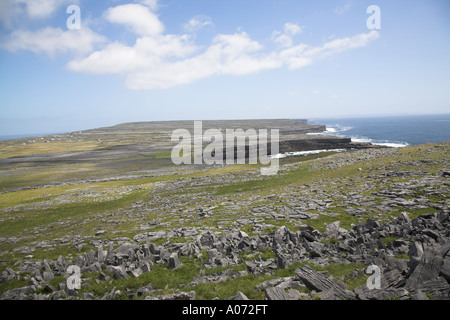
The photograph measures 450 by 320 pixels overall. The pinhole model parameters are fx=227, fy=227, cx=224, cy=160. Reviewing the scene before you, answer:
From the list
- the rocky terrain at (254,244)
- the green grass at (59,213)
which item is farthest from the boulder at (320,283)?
the green grass at (59,213)

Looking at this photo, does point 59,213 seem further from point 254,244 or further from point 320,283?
point 320,283

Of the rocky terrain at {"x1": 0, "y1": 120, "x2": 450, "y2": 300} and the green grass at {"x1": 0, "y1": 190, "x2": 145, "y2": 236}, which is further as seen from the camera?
the green grass at {"x1": 0, "y1": 190, "x2": 145, "y2": 236}

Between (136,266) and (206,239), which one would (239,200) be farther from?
(136,266)

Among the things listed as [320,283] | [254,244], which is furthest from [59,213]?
[320,283]

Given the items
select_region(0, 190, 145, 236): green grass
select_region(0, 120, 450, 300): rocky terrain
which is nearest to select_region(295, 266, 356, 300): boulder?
select_region(0, 120, 450, 300): rocky terrain

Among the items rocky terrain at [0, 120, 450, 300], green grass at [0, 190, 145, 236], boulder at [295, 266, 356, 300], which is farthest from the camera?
green grass at [0, 190, 145, 236]

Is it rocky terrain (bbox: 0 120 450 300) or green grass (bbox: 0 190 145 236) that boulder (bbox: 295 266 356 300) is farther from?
green grass (bbox: 0 190 145 236)

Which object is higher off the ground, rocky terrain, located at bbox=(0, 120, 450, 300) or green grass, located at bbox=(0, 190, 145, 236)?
rocky terrain, located at bbox=(0, 120, 450, 300)

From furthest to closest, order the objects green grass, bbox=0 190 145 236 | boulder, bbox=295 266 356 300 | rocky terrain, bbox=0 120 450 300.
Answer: green grass, bbox=0 190 145 236, rocky terrain, bbox=0 120 450 300, boulder, bbox=295 266 356 300
